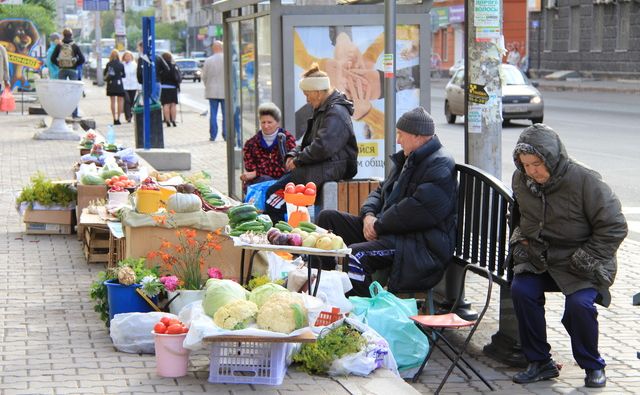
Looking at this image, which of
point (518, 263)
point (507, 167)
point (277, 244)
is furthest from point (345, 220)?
point (507, 167)

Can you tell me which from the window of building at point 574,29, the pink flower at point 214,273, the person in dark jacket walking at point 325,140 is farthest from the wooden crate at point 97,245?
the window of building at point 574,29

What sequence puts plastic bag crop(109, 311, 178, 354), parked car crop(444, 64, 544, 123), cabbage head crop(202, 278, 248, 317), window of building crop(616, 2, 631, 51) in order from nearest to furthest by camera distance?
1. cabbage head crop(202, 278, 248, 317)
2. plastic bag crop(109, 311, 178, 354)
3. parked car crop(444, 64, 544, 123)
4. window of building crop(616, 2, 631, 51)

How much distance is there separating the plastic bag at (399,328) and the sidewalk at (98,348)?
0.16 meters

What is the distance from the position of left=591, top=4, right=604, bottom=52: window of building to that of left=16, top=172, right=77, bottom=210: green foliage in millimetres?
42214

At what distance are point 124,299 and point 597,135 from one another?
17.7 metres

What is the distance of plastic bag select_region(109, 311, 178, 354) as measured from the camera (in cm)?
655

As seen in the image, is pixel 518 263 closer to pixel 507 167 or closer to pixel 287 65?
pixel 287 65

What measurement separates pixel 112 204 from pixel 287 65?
2.21 m

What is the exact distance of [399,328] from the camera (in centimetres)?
677

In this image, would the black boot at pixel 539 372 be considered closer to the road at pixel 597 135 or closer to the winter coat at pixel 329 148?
the winter coat at pixel 329 148

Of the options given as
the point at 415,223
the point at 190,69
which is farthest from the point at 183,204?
the point at 190,69

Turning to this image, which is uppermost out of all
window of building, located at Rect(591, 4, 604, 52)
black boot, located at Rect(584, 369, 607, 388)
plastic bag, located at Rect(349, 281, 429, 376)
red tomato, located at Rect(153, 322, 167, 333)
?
window of building, located at Rect(591, 4, 604, 52)

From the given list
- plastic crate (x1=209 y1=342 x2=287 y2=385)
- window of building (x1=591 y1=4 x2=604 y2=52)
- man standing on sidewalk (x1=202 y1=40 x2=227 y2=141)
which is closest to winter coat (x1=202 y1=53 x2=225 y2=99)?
man standing on sidewalk (x1=202 y1=40 x2=227 y2=141)

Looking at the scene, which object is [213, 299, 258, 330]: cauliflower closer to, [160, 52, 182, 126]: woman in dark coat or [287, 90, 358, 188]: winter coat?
[287, 90, 358, 188]: winter coat
